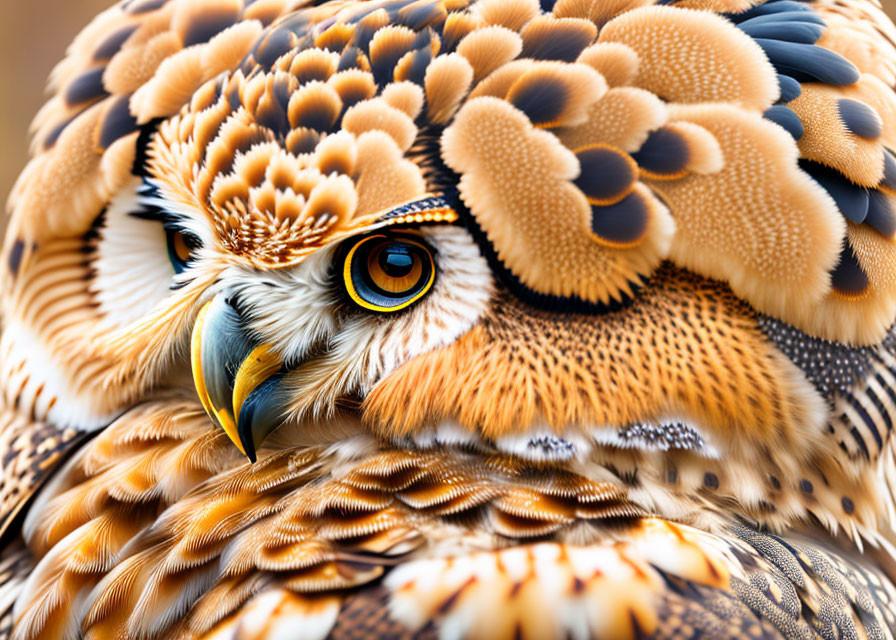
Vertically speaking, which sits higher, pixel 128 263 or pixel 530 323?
pixel 530 323

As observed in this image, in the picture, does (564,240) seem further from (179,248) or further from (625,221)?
(179,248)

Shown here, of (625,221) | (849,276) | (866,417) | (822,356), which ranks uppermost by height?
(625,221)

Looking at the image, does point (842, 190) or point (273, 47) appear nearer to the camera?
point (842, 190)

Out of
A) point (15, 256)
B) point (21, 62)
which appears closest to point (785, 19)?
point (15, 256)

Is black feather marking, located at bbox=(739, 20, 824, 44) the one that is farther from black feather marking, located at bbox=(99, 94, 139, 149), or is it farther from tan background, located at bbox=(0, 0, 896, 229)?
tan background, located at bbox=(0, 0, 896, 229)

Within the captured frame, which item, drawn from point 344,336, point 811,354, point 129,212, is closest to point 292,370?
point 344,336

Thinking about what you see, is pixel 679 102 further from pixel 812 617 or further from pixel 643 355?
pixel 812 617

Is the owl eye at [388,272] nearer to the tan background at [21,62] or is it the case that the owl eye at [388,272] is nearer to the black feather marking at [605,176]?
the black feather marking at [605,176]
